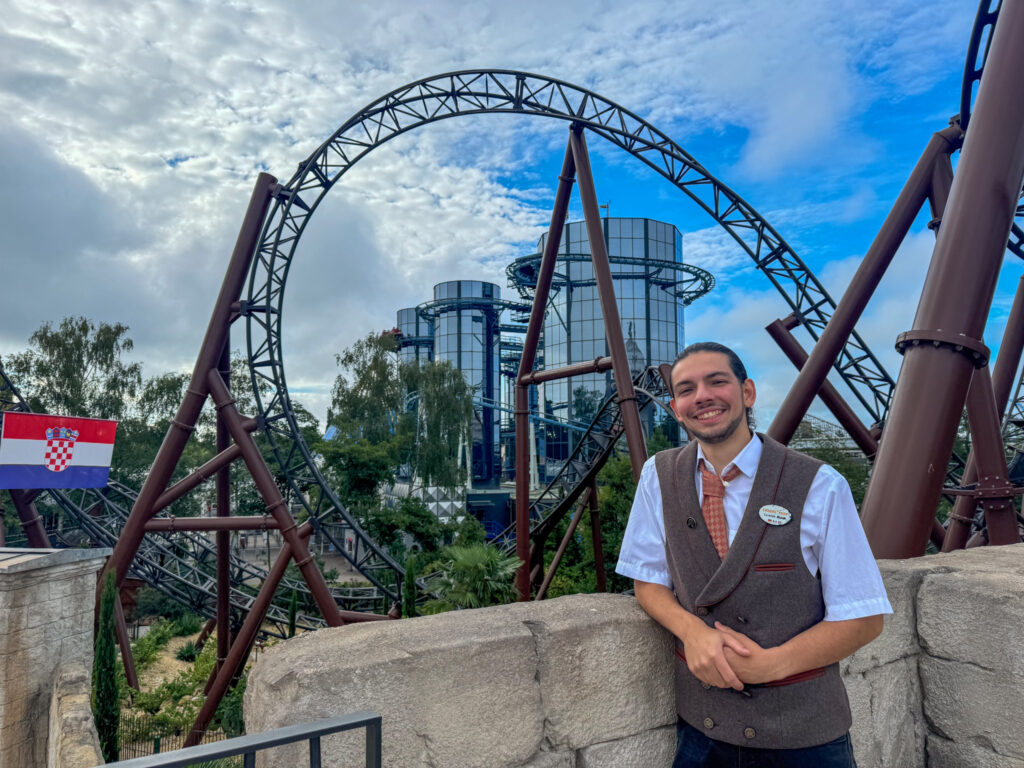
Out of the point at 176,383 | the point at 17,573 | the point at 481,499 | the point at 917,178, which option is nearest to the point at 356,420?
the point at 176,383

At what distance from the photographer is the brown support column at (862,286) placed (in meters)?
5.66

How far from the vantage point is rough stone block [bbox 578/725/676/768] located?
2.01m

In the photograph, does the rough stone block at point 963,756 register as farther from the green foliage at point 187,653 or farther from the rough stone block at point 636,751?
the green foliage at point 187,653

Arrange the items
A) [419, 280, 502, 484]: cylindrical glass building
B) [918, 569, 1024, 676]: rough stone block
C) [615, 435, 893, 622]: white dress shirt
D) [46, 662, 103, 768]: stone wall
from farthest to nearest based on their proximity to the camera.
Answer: [419, 280, 502, 484]: cylindrical glass building
[46, 662, 103, 768]: stone wall
[918, 569, 1024, 676]: rough stone block
[615, 435, 893, 622]: white dress shirt

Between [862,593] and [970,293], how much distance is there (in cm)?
203

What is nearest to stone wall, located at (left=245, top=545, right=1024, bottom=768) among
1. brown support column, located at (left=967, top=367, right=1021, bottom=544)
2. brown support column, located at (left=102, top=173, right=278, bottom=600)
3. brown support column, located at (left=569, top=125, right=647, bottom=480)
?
brown support column, located at (left=967, top=367, right=1021, bottom=544)

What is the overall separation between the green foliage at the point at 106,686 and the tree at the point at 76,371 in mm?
21182

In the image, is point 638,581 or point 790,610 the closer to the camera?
point 790,610

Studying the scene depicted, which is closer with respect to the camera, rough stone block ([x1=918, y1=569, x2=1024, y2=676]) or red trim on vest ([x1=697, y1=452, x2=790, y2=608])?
red trim on vest ([x1=697, y1=452, x2=790, y2=608])

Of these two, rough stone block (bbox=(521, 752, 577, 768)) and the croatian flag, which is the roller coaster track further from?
rough stone block (bbox=(521, 752, 577, 768))

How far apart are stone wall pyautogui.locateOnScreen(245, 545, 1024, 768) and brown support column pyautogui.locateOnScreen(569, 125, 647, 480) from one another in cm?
607

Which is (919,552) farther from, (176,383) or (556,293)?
(556,293)

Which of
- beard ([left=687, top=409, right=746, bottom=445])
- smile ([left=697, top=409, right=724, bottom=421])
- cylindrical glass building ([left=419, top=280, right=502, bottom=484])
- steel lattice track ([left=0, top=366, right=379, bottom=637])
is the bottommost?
steel lattice track ([left=0, top=366, right=379, bottom=637])

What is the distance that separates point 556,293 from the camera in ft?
138
